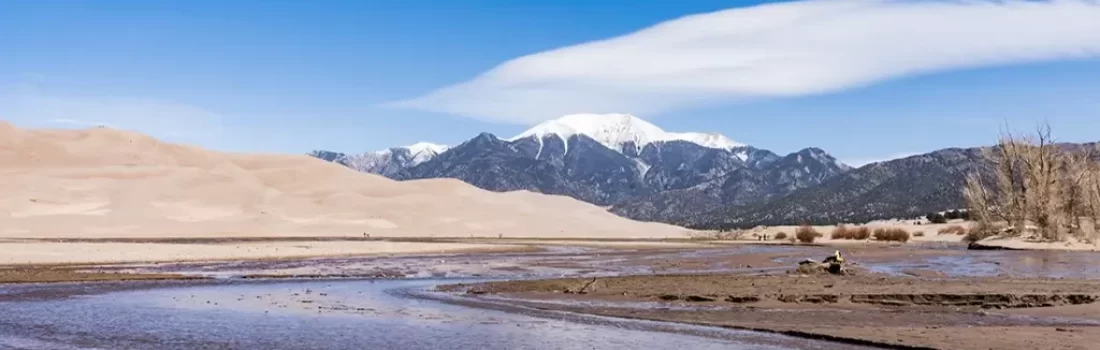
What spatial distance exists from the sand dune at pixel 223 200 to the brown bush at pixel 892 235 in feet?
74.8

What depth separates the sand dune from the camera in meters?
82.2

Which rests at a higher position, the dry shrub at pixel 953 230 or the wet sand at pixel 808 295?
the dry shrub at pixel 953 230

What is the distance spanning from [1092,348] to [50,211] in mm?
79652

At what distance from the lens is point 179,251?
5344 cm

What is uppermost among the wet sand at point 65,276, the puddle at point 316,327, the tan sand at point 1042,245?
the tan sand at point 1042,245

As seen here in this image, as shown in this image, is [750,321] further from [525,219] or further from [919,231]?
[919,231]

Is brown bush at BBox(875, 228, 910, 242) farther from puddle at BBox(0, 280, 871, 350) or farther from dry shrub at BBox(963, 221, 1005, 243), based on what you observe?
puddle at BBox(0, 280, 871, 350)

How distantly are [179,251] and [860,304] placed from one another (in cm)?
3823

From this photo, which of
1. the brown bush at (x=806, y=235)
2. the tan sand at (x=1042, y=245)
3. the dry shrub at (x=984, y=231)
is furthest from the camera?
the brown bush at (x=806, y=235)

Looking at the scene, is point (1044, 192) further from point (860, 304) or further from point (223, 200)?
point (223, 200)

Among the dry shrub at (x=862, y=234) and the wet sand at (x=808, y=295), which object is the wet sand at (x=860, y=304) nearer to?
the wet sand at (x=808, y=295)

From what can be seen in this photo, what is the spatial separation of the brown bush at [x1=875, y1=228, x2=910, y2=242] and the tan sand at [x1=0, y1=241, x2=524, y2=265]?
5132cm

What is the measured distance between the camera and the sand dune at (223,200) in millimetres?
82250

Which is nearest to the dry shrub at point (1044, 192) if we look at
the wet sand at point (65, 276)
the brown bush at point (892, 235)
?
the brown bush at point (892, 235)
